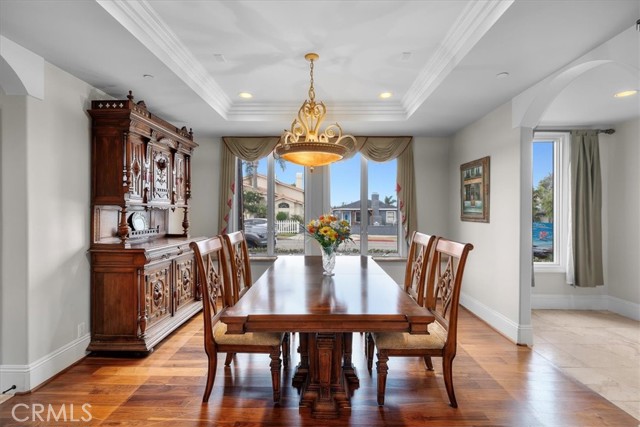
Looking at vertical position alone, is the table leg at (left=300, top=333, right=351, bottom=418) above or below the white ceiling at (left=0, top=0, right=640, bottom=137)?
below

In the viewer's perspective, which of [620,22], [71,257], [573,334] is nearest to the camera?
[620,22]

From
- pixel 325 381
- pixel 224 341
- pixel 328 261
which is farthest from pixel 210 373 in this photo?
pixel 328 261

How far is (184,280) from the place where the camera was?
395cm

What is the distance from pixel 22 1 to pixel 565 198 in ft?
18.7

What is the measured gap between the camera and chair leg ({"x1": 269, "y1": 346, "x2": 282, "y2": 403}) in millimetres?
2240

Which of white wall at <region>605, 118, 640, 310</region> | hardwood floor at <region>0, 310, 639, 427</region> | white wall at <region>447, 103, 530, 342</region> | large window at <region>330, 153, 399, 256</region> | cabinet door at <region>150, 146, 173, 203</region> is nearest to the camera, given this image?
hardwood floor at <region>0, 310, 639, 427</region>

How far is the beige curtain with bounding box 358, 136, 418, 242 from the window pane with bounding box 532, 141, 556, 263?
5.35 ft

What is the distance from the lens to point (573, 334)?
3684mm

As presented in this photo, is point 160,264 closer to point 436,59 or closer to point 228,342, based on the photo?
point 228,342

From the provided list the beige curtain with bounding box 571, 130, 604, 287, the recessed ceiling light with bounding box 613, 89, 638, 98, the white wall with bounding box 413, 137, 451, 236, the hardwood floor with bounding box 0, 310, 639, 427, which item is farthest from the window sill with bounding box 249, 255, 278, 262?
the recessed ceiling light with bounding box 613, 89, 638, 98

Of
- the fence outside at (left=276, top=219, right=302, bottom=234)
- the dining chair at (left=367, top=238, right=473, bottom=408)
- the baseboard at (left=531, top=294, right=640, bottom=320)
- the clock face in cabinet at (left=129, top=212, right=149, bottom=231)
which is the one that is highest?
the clock face in cabinet at (left=129, top=212, right=149, bottom=231)


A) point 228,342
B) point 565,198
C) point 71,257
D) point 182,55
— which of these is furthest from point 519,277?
point 71,257

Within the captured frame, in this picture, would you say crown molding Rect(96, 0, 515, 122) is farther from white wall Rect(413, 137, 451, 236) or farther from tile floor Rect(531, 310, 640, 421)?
tile floor Rect(531, 310, 640, 421)
